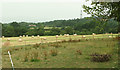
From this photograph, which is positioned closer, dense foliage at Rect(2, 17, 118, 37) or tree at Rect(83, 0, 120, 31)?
tree at Rect(83, 0, 120, 31)

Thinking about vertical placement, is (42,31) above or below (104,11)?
below

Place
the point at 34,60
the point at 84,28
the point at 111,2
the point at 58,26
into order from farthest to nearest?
the point at 58,26 → the point at 84,28 → the point at 111,2 → the point at 34,60

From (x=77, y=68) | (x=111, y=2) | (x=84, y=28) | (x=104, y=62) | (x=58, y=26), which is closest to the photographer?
(x=77, y=68)

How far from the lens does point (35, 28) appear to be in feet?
113

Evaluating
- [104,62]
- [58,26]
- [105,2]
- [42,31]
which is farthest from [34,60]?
[58,26]

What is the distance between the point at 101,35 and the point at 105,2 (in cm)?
1771

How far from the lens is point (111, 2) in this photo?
1634 cm

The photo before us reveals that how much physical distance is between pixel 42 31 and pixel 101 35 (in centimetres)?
1101

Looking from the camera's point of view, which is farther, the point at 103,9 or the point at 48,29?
the point at 48,29

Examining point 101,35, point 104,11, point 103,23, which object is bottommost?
point 101,35

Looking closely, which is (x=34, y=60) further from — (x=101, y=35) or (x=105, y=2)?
(x=101, y=35)

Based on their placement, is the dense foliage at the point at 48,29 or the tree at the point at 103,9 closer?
the tree at the point at 103,9

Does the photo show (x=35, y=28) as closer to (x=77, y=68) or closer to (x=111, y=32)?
(x=111, y=32)

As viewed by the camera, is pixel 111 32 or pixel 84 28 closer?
pixel 111 32
